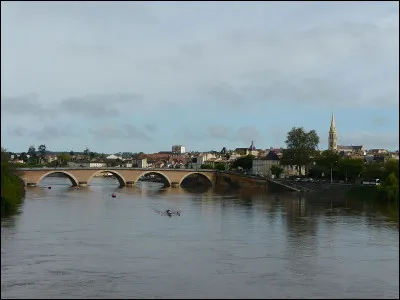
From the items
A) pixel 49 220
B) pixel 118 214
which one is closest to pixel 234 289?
pixel 49 220

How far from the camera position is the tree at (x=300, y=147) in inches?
1889

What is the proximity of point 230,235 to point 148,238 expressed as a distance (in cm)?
242

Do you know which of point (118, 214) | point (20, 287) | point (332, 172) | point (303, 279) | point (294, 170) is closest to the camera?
point (20, 287)

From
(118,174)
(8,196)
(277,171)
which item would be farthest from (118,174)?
(8,196)

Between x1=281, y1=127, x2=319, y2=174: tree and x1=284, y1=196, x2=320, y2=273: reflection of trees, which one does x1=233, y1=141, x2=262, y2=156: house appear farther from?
x1=284, y1=196, x2=320, y2=273: reflection of trees

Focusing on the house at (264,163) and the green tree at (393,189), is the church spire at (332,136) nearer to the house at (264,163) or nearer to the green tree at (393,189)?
the house at (264,163)

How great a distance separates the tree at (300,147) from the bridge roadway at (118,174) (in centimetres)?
715

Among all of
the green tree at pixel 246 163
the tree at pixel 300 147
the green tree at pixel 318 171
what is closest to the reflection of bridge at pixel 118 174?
the tree at pixel 300 147

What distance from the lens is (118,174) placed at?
48.5 metres

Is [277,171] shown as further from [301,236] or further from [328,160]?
[301,236]

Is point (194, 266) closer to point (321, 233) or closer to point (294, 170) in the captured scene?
point (321, 233)

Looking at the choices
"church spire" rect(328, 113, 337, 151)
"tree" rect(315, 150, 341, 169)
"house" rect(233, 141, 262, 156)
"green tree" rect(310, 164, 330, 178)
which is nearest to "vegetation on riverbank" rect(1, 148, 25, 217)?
"green tree" rect(310, 164, 330, 178)

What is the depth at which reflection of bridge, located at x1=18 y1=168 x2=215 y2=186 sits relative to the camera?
141ft

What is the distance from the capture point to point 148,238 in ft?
60.2
